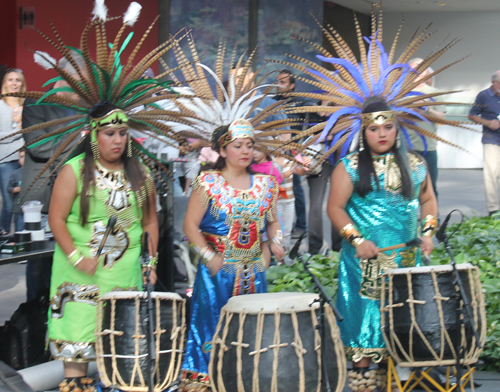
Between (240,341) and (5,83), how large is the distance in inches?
187

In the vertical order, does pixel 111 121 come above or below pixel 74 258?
above

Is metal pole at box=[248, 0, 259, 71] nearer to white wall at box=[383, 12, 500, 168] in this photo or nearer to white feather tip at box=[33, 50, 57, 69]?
white wall at box=[383, 12, 500, 168]

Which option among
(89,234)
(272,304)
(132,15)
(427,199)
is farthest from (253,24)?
(272,304)

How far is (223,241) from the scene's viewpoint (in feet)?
13.0

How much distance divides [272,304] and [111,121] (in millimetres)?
1371

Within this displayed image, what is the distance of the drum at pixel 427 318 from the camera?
3.54 metres

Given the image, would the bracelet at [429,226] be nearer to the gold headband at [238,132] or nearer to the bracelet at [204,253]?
the gold headband at [238,132]

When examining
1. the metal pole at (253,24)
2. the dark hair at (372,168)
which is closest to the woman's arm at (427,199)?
the dark hair at (372,168)

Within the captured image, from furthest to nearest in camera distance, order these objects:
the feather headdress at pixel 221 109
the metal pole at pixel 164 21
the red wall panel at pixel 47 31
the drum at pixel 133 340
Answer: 1. the metal pole at pixel 164 21
2. the red wall panel at pixel 47 31
3. the feather headdress at pixel 221 109
4. the drum at pixel 133 340

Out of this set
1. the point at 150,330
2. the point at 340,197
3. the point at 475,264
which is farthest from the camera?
the point at 475,264

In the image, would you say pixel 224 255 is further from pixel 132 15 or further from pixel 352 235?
pixel 132 15

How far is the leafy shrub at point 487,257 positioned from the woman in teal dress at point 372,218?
3.60 ft

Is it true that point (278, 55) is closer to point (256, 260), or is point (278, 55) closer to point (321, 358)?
point (256, 260)

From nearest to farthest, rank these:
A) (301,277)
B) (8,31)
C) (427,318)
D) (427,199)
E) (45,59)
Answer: (427,318) < (45,59) < (427,199) < (301,277) < (8,31)
